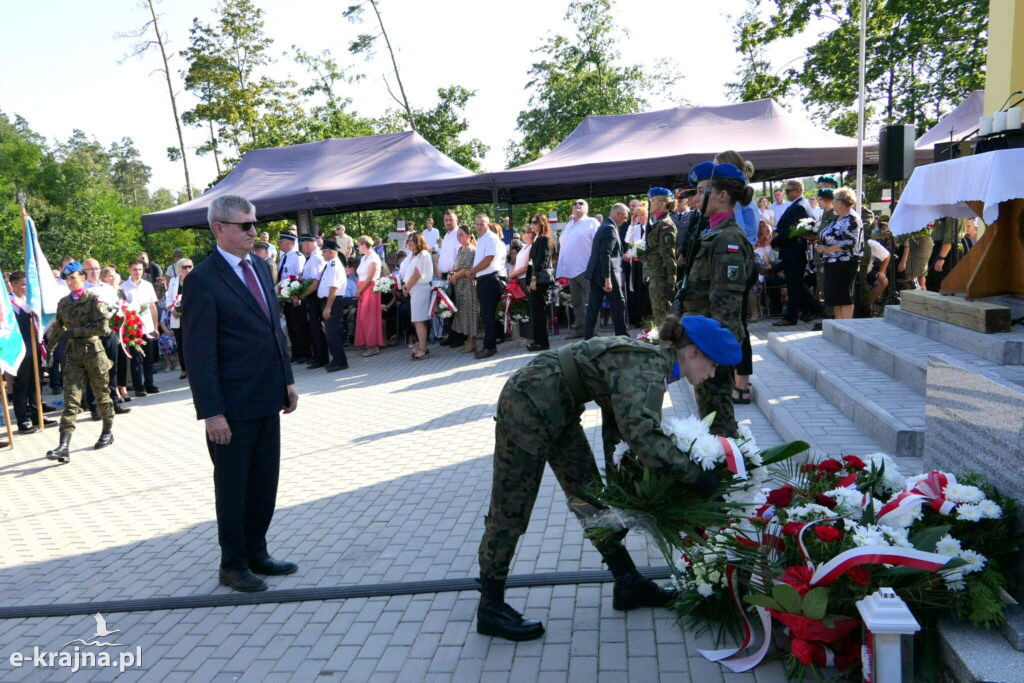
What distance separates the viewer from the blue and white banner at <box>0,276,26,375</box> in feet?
28.7

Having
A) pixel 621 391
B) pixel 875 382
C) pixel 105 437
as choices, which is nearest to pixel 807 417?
pixel 875 382

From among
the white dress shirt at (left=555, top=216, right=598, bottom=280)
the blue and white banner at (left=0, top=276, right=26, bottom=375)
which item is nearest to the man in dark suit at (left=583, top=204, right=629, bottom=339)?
the white dress shirt at (left=555, top=216, right=598, bottom=280)

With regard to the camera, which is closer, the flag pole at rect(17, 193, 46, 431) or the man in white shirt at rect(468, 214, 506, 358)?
the flag pole at rect(17, 193, 46, 431)

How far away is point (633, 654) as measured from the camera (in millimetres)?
3445

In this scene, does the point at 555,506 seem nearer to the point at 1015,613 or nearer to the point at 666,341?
the point at 666,341

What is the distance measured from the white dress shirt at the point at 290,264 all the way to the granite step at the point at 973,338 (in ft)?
31.6

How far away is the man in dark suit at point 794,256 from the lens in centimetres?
1178

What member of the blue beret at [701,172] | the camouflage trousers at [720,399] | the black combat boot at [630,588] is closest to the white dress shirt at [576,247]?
the blue beret at [701,172]

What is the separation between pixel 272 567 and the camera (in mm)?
4719

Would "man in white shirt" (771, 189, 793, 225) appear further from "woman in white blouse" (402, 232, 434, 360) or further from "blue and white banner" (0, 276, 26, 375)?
"blue and white banner" (0, 276, 26, 375)

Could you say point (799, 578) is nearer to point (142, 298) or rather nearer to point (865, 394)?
point (865, 394)

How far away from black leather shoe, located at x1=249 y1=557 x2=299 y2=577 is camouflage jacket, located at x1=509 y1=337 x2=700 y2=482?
7.18 ft

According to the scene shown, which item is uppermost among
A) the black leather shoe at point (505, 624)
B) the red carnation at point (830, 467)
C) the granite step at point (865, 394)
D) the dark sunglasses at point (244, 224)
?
the dark sunglasses at point (244, 224)

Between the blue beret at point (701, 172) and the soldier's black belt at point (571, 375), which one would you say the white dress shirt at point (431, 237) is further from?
the soldier's black belt at point (571, 375)
